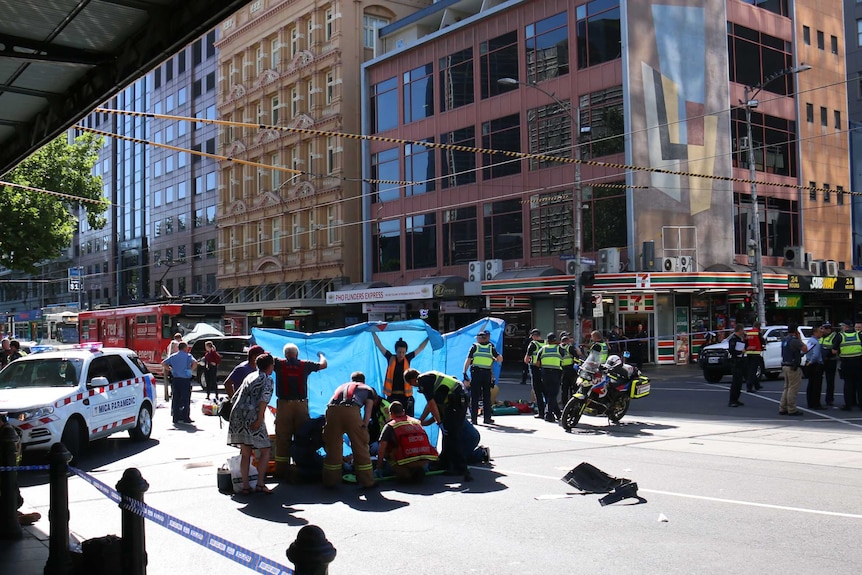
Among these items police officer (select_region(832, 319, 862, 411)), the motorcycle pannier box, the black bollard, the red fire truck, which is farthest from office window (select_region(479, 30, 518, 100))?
the black bollard

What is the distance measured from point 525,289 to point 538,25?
1211cm

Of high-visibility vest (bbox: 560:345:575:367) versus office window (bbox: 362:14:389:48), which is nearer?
high-visibility vest (bbox: 560:345:575:367)

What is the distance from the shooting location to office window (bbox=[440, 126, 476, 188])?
3969 cm

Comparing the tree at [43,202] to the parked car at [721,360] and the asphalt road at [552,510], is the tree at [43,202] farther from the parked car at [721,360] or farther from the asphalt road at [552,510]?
the parked car at [721,360]

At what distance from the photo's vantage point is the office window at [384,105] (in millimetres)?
44531

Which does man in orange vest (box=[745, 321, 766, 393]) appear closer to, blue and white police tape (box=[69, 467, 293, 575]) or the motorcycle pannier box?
the motorcycle pannier box

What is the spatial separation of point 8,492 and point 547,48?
107 ft

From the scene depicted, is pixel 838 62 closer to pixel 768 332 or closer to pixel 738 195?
pixel 738 195

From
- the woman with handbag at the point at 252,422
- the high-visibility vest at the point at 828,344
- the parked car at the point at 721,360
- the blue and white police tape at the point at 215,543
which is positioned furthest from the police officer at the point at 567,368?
the blue and white police tape at the point at 215,543

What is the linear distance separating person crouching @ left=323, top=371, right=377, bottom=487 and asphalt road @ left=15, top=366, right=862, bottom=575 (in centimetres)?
21

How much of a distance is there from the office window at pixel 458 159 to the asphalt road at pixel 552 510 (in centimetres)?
2683

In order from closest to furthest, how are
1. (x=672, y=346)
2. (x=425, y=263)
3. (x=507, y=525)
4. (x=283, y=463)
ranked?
(x=507, y=525), (x=283, y=463), (x=672, y=346), (x=425, y=263)

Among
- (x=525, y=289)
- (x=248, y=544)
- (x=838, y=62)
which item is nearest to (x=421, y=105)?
(x=525, y=289)

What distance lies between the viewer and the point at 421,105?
42781 millimetres
